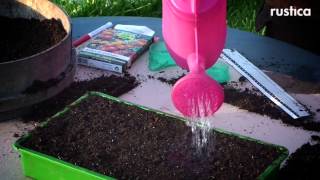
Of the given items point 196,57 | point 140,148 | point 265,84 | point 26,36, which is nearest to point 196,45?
point 196,57

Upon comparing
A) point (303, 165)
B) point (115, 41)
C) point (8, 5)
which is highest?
point (8, 5)

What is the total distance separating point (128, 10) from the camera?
7.76 ft

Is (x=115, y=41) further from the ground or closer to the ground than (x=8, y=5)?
closer to the ground

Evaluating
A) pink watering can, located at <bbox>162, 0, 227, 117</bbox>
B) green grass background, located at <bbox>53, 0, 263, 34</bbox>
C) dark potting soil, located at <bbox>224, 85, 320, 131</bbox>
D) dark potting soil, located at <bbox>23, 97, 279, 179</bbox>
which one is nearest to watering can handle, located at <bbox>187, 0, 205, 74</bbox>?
pink watering can, located at <bbox>162, 0, 227, 117</bbox>

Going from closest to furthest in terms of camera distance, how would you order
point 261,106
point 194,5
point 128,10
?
point 194,5 < point 261,106 < point 128,10

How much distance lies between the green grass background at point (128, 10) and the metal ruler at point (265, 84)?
3.11 ft

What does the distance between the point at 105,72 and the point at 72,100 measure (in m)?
0.16

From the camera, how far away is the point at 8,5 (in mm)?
1368

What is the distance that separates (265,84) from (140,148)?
1.35 feet

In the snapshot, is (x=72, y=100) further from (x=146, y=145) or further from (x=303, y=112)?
(x=303, y=112)

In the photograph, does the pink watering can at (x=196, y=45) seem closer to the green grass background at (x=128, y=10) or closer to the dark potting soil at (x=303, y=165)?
the dark potting soil at (x=303, y=165)

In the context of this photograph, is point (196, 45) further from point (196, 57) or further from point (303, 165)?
point (303, 165)

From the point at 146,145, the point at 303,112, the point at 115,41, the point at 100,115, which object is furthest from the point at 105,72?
the point at 303,112

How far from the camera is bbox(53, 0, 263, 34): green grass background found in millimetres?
Result: 2326
